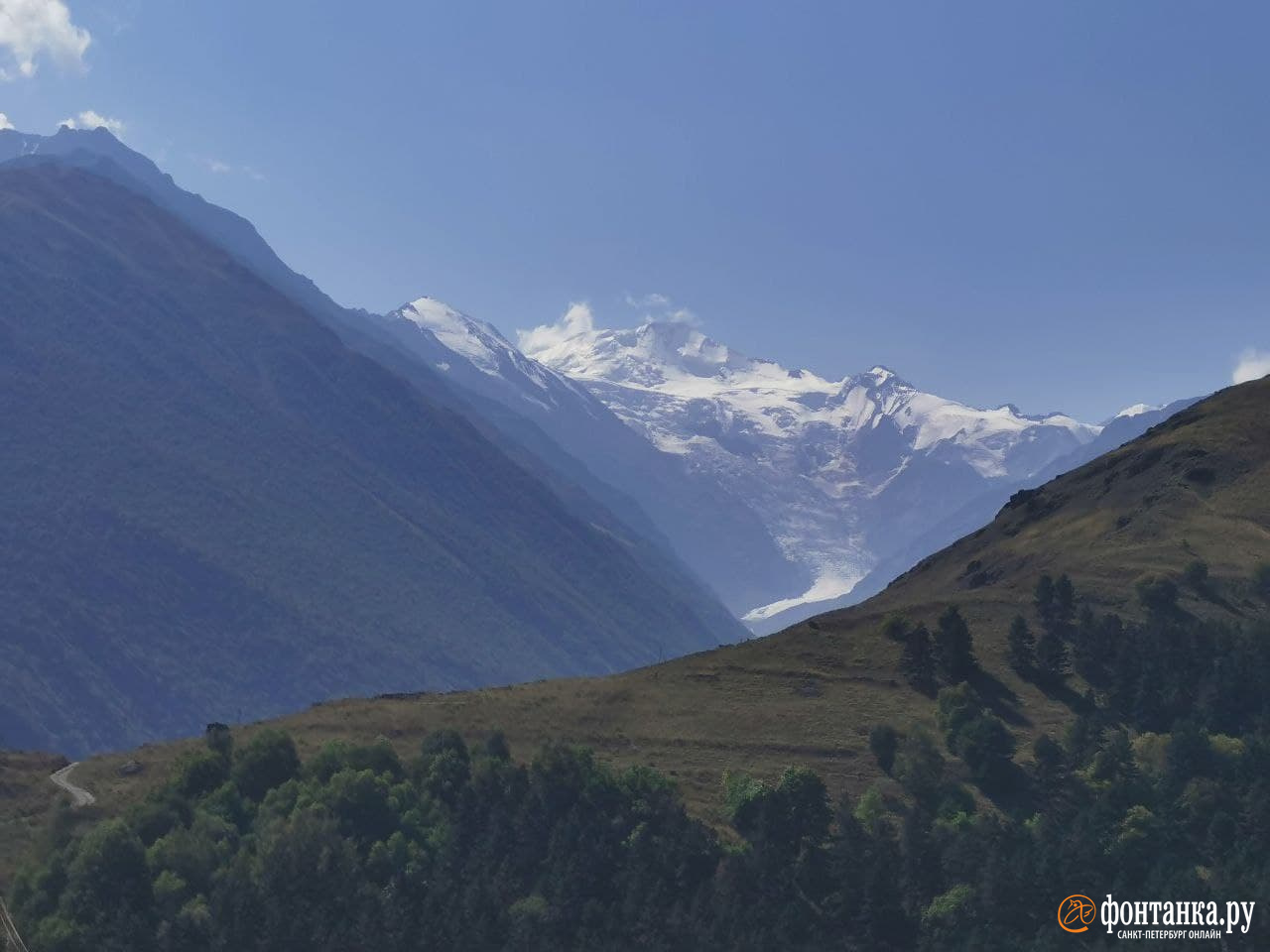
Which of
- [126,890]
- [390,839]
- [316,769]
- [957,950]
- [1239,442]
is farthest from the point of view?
[1239,442]

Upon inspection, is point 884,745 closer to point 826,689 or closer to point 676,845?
point 826,689

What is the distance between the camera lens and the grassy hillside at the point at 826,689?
131 m

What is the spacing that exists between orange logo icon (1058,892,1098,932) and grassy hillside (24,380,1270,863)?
26.5m

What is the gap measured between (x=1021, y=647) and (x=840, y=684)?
16.6m

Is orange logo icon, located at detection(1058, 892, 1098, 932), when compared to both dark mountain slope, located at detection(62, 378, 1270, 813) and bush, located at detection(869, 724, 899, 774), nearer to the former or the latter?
dark mountain slope, located at detection(62, 378, 1270, 813)

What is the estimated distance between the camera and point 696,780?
125188 millimetres

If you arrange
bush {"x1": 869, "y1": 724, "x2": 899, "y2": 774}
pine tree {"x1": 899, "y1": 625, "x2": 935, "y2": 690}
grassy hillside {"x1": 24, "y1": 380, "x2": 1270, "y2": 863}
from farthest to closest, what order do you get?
pine tree {"x1": 899, "y1": 625, "x2": 935, "y2": 690} < grassy hillside {"x1": 24, "y1": 380, "x2": 1270, "y2": 863} < bush {"x1": 869, "y1": 724, "x2": 899, "y2": 774}

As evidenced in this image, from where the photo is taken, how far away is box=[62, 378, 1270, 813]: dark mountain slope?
432 feet

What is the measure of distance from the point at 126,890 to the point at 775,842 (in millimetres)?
45086

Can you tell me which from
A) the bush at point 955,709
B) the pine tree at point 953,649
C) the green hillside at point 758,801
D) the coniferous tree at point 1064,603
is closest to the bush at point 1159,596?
the green hillside at point 758,801

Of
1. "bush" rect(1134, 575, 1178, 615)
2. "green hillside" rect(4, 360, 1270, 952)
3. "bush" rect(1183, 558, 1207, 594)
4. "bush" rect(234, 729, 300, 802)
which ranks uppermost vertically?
"bush" rect(1183, 558, 1207, 594)

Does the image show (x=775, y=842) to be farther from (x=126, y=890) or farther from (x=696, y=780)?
(x=126, y=890)

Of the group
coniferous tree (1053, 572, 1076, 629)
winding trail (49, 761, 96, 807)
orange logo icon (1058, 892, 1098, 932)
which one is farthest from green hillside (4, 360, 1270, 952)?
winding trail (49, 761, 96, 807)

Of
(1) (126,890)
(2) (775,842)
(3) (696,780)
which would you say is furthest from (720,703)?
(1) (126,890)
